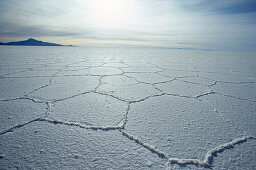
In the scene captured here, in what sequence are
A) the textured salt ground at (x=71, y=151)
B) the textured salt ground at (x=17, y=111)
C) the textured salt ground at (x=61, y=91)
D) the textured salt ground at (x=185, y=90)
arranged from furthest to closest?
the textured salt ground at (x=185, y=90) → the textured salt ground at (x=61, y=91) → the textured salt ground at (x=17, y=111) → the textured salt ground at (x=71, y=151)

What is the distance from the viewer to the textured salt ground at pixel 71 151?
1.58 ft

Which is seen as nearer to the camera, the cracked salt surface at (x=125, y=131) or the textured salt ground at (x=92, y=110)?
the cracked salt surface at (x=125, y=131)

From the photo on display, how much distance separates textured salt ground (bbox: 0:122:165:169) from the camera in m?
0.48

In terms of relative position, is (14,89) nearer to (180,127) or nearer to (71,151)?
(71,151)

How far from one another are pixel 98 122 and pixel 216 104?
892 millimetres

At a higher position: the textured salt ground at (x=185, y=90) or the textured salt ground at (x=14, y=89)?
the textured salt ground at (x=14, y=89)

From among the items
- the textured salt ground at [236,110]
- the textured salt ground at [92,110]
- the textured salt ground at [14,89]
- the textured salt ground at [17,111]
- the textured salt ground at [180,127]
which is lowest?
the textured salt ground at [236,110]


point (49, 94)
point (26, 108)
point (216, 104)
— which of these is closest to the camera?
point (26, 108)

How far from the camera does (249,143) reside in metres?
0.60

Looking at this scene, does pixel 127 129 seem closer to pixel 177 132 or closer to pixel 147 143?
pixel 147 143

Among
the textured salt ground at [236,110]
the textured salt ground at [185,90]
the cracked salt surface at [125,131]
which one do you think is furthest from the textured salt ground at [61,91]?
the textured salt ground at [236,110]

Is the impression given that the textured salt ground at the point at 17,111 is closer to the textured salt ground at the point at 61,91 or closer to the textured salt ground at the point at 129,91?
the textured salt ground at the point at 61,91

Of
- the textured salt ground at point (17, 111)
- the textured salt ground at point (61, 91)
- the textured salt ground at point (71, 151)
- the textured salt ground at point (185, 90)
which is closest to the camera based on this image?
the textured salt ground at point (71, 151)

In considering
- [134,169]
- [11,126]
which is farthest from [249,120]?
[11,126]
